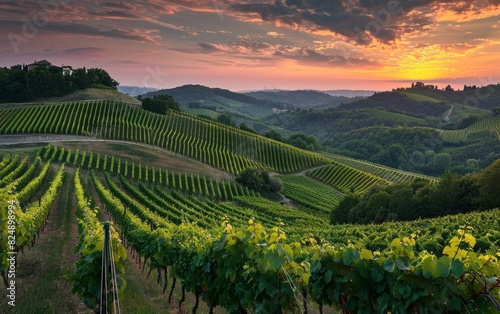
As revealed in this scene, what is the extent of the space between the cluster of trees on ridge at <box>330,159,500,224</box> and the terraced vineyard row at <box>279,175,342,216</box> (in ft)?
44.5

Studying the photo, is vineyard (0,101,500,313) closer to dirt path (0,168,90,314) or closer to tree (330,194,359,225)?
dirt path (0,168,90,314)

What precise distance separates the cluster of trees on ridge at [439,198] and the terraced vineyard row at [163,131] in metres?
34.6

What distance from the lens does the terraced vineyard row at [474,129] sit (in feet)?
535

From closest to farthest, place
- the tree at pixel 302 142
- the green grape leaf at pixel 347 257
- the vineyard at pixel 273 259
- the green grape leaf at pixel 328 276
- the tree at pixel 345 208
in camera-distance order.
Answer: the vineyard at pixel 273 259 → the green grape leaf at pixel 347 257 → the green grape leaf at pixel 328 276 → the tree at pixel 345 208 → the tree at pixel 302 142

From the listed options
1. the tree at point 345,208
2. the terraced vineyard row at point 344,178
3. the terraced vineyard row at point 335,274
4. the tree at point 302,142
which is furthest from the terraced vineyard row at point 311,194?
the tree at point 302,142

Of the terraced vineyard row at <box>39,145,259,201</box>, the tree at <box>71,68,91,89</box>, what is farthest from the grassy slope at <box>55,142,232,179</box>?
the tree at <box>71,68,91,89</box>

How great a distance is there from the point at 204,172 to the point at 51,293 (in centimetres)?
5160

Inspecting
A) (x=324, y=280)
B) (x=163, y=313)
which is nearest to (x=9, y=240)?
(x=163, y=313)

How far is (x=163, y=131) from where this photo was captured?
3130 inches

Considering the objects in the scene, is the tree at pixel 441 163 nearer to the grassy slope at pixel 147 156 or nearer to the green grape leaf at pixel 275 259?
the grassy slope at pixel 147 156

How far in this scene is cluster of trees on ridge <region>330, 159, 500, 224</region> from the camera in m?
31.2

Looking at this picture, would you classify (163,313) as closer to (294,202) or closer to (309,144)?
(294,202)

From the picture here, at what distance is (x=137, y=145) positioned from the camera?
6544 centimetres

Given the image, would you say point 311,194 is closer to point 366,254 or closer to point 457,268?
point 366,254
